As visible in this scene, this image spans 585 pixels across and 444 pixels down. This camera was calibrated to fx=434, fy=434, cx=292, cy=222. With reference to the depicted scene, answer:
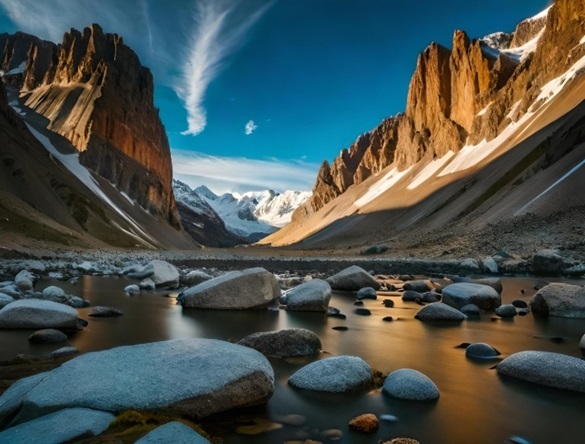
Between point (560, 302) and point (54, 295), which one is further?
point (54, 295)

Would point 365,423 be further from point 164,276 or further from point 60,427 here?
point 164,276

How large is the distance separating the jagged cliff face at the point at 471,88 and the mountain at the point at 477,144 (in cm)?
27

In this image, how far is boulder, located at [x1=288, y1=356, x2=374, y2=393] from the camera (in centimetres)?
575

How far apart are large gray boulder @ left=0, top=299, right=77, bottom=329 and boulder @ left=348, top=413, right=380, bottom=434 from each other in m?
6.81

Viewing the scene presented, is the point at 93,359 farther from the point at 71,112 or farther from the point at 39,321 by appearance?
the point at 71,112

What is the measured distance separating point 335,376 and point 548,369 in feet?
9.91

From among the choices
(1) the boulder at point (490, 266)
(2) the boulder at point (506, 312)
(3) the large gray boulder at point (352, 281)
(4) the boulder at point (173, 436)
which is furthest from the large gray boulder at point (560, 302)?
(1) the boulder at point (490, 266)

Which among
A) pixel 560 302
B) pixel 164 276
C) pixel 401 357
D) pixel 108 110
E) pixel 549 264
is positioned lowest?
pixel 401 357

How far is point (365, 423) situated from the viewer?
4.56 meters

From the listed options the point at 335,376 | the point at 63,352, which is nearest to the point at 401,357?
the point at 335,376

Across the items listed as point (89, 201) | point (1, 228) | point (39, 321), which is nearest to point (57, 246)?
point (1, 228)

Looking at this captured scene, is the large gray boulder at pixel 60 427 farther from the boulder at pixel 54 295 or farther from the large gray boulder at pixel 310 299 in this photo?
the boulder at pixel 54 295

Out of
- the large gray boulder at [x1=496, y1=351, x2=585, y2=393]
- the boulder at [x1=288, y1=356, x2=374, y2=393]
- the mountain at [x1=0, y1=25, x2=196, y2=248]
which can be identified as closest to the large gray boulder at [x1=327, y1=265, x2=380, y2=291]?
the large gray boulder at [x1=496, y1=351, x2=585, y2=393]

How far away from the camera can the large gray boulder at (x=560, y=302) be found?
11.0m
